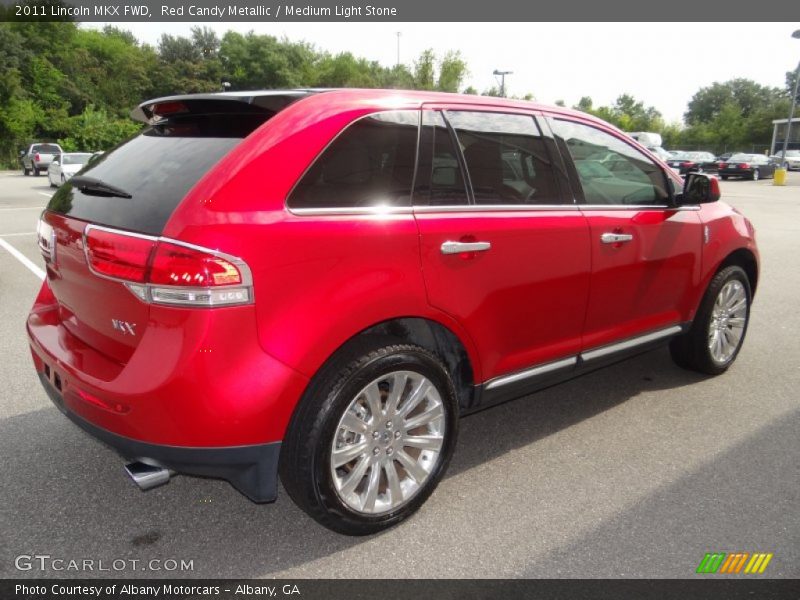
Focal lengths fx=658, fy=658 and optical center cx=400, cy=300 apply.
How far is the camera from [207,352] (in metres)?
2.13

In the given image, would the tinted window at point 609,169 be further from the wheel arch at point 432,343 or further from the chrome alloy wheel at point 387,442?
the chrome alloy wheel at point 387,442

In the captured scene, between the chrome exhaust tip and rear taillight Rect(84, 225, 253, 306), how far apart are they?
64 centimetres

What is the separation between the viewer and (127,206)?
238 centimetres

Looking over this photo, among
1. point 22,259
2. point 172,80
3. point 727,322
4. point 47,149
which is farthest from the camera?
point 172,80

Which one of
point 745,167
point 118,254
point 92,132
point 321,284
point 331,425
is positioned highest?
point 92,132

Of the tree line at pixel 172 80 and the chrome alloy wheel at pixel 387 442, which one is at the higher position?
the tree line at pixel 172 80

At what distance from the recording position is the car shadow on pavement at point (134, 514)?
252 centimetres

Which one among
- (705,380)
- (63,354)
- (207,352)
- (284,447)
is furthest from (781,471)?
(63,354)

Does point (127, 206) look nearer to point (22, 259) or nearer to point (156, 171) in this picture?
point (156, 171)

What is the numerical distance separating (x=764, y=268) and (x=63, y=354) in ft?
28.1

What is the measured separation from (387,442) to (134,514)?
1.14 m

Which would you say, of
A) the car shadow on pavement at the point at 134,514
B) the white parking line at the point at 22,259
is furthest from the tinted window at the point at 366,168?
the white parking line at the point at 22,259

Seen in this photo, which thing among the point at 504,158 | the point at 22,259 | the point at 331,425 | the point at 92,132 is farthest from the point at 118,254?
the point at 92,132

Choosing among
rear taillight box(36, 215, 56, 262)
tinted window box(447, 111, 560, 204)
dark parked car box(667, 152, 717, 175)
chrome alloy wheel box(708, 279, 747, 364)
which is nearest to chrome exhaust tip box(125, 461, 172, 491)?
rear taillight box(36, 215, 56, 262)
